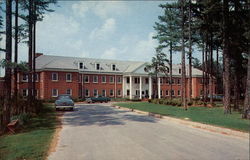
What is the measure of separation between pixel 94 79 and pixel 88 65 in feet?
12.5

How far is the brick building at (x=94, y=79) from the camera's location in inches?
1682

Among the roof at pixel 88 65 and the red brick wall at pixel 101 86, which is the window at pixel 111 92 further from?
the roof at pixel 88 65

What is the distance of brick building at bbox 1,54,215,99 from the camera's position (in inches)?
1682

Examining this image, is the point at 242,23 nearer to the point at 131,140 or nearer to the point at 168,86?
the point at 131,140

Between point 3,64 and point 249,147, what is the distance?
11.3 m

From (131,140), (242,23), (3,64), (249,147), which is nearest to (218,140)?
(249,147)

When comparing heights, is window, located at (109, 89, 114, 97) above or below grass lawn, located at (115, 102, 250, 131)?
above

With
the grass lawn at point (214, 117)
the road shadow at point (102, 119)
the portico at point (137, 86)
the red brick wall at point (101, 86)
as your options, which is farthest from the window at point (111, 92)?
the road shadow at point (102, 119)

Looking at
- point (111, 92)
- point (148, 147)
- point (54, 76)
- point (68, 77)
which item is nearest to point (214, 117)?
point (148, 147)

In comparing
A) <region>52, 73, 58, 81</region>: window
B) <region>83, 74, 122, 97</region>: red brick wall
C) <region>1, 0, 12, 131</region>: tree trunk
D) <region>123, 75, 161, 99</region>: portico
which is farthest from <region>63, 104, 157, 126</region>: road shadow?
<region>123, 75, 161, 99</region>: portico

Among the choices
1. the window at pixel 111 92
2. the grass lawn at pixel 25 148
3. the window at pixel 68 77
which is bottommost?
the grass lawn at pixel 25 148

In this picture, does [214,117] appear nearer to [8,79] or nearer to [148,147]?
[148,147]

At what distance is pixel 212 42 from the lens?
100 feet

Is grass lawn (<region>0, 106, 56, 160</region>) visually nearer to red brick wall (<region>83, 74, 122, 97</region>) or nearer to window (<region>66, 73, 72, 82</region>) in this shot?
window (<region>66, 73, 72, 82</region>)
